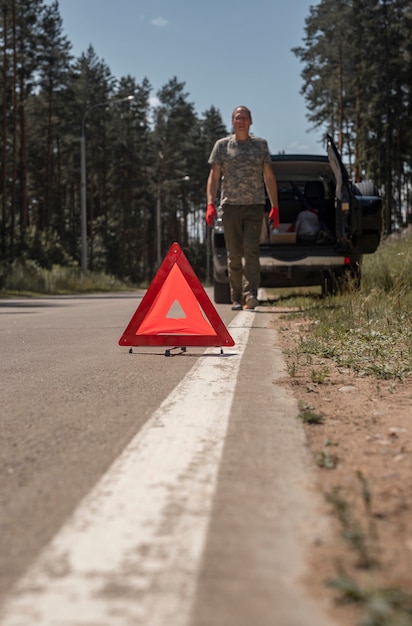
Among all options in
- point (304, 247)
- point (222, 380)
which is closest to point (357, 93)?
point (304, 247)

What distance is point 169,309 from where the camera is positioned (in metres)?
6.48

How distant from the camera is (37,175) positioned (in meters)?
75.6

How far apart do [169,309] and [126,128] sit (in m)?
77.8

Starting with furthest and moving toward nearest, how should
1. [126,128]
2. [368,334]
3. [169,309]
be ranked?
1. [126,128]
2. [368,334]
3. [169,309]

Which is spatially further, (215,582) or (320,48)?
(320,48)

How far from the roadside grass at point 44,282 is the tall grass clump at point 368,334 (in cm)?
1781

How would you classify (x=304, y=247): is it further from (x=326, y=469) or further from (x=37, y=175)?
(x=37, y=175)

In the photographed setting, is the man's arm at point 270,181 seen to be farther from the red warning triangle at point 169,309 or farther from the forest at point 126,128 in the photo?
the forest at point 126,128

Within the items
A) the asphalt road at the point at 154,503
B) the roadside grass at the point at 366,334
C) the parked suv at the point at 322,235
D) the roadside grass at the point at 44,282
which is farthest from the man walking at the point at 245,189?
the roadside grass at the point at 44,282

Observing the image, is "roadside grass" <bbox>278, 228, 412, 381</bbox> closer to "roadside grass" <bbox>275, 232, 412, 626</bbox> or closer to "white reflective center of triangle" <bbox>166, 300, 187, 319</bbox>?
"roadside grass" <bbox>275, 232, 412, 626</bbox>

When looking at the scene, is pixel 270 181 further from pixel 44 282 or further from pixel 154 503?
pixel 44 282

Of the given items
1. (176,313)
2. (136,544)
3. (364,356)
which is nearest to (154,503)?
(136,544)

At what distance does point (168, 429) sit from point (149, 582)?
5.32ft

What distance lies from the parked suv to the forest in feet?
60.3
